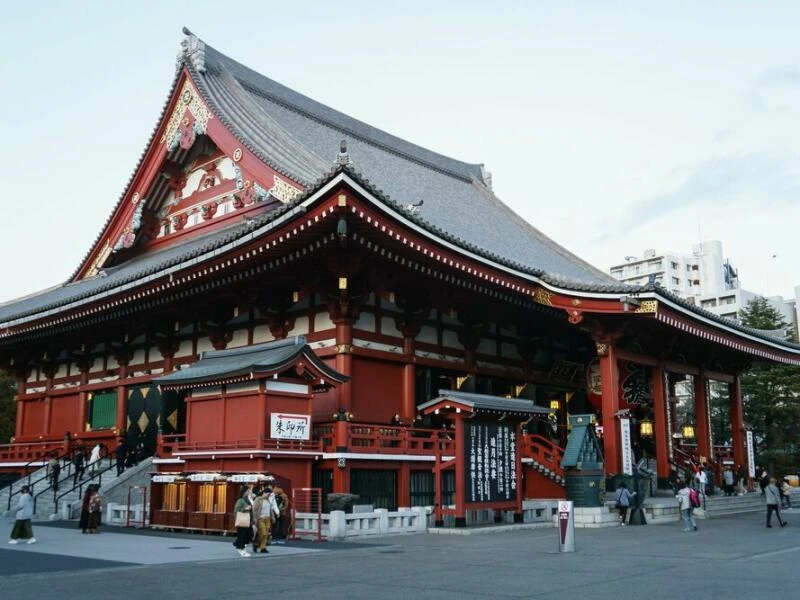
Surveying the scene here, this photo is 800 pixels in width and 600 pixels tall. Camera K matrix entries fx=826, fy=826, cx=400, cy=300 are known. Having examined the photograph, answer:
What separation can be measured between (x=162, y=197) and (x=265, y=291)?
10.7m

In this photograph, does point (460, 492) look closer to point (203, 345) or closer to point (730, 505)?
point (203, 345)

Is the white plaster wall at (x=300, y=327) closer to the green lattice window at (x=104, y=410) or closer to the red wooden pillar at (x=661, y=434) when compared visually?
the green lattice window at (x=104, y=410)

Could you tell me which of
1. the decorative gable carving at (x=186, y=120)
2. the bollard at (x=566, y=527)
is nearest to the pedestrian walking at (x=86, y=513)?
the bollard at (x=566, y=527)

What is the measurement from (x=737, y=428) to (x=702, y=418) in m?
3.53

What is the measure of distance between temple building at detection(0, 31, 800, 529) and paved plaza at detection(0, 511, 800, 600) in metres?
3.06

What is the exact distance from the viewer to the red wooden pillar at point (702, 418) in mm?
30812

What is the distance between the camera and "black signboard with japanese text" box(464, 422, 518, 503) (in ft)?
A: 67.8

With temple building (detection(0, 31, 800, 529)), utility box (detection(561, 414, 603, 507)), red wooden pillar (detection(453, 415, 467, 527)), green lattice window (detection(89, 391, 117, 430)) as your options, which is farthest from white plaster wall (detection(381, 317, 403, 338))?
green lattice window (detection(89, 391, 117, 430))

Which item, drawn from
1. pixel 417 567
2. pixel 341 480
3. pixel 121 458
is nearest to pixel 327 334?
pixel 341 480

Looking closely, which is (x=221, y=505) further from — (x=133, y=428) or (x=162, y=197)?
(x=162, y=197)

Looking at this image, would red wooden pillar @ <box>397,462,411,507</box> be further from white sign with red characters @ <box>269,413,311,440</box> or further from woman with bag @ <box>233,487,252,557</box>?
woman with bag @ <box>233,487,252,557</box>

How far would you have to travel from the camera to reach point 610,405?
2442 centimetres

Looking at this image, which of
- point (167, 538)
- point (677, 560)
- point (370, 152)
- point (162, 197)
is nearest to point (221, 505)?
point (167, 538)

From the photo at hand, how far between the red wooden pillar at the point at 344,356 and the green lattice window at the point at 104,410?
11.7 metres
